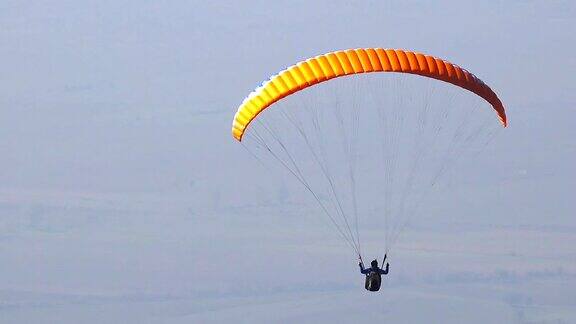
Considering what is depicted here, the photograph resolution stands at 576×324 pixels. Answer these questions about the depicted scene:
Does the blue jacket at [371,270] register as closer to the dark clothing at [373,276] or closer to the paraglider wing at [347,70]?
the dark clothing at [373,276]

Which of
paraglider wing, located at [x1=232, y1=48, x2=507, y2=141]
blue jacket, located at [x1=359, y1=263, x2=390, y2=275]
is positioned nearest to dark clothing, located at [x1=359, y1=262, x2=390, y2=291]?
blue jacket, located at [x1=359, y1=263, x2=390, y2=275]

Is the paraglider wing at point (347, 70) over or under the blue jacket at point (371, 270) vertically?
over

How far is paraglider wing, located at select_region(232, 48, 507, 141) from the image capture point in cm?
8669

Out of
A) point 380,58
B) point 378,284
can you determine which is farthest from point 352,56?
point 378,284

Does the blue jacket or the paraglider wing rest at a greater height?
the paraglider wing

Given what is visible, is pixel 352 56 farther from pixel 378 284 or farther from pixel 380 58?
pixel 378 284

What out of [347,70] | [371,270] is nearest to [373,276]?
[371,270]

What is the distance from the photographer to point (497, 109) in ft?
293

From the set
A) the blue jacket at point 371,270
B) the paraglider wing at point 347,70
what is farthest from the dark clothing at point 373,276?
the paraglider wing at point 347,70

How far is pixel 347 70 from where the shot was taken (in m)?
86.6

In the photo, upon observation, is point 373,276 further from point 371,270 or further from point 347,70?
point 347,70

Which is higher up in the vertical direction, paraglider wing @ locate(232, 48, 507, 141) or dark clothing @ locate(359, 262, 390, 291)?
paraglider wing @ locate(232, 48, 507, 141)

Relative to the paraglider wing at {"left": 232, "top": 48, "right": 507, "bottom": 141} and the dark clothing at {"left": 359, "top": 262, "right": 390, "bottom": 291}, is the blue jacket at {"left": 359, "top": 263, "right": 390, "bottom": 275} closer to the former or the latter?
the dark clothing at {"left": 359, "top": 262, "right": 390, "bottom": 291}

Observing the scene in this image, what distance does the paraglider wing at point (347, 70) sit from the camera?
86688 mm
